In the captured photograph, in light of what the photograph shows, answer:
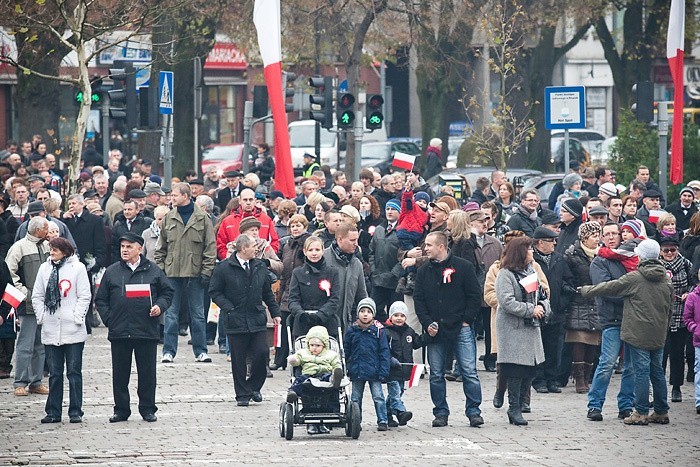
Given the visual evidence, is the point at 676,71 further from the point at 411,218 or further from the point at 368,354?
the point at 368,354

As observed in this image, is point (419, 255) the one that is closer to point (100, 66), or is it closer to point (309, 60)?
point (309, 60)

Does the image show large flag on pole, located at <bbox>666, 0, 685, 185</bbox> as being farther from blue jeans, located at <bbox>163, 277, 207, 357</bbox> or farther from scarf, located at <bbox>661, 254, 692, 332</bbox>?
blue jeans, located at <bbox>163, 277, 207, 357</bbox>

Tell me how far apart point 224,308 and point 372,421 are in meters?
1.92

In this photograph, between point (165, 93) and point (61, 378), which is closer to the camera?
point (61, 378)

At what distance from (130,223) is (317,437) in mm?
7096

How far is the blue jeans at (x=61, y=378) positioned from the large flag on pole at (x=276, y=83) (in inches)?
219

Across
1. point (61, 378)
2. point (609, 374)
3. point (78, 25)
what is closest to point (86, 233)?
point (78, 25)

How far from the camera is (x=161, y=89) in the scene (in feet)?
77.0

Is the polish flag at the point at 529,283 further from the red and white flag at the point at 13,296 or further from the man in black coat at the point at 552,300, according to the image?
the red and white flag at the point at 13,296

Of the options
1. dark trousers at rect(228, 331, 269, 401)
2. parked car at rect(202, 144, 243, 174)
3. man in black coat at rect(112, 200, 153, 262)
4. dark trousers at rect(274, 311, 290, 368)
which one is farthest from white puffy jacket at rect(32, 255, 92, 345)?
parked car at rect(202, 144, 243, 174)

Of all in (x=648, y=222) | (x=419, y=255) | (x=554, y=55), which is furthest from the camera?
(x=554, y=55)

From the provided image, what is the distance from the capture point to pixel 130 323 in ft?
45.2

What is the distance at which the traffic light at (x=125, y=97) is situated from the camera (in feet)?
80.2

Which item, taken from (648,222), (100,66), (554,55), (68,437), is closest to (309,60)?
(554,55)
